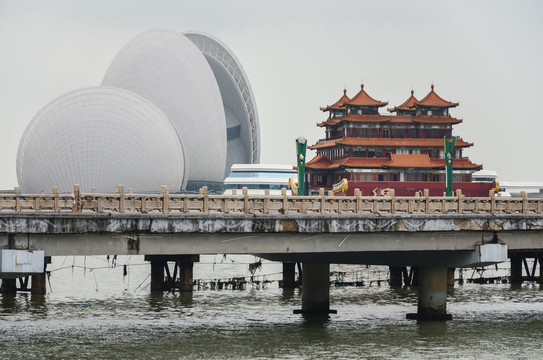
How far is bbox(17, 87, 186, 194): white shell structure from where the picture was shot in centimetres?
14862

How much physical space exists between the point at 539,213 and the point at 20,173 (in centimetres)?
11996

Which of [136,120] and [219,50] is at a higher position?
[219,50]

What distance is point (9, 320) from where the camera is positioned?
4881 cm

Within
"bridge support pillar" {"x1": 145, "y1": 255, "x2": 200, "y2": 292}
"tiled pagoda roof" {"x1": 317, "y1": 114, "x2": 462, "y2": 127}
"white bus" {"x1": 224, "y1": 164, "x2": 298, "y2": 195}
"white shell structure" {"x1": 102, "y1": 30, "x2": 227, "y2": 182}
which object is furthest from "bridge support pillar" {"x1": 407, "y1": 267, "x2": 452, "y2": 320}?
"white bus" {"x1": 224, "y1": 164, "x2": 298, "y2": 195}

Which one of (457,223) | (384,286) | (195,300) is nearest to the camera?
(457,223)

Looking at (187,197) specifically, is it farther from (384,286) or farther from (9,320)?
(384,286)

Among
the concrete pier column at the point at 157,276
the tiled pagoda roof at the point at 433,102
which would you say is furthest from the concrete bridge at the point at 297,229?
the tiled pagoda roof at the point at 433,102

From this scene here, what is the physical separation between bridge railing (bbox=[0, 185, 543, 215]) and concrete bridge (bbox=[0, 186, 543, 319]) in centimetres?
5

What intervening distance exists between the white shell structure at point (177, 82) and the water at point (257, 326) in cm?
11076

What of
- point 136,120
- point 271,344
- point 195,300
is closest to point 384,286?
point 195,300

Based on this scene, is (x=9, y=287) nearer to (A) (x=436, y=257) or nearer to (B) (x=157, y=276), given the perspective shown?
(B) (x=157, y=276)

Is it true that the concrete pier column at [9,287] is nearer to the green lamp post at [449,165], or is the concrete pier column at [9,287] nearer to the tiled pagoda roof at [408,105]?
the green lamp post at [449,165]

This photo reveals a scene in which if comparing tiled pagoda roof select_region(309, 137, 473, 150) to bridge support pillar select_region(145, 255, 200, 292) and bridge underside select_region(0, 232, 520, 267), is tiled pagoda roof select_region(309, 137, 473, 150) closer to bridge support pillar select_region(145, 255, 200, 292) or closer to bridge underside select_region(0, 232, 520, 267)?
bridge support pillar select_region(145, 255, 200, 292)

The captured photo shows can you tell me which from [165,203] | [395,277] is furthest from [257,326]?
[395,277]
